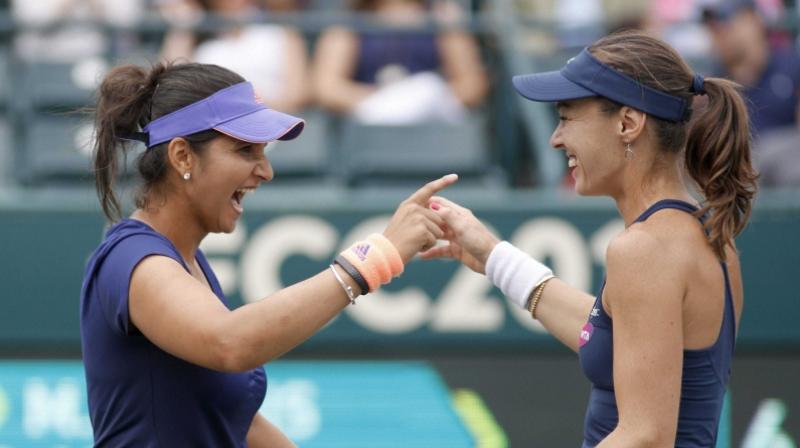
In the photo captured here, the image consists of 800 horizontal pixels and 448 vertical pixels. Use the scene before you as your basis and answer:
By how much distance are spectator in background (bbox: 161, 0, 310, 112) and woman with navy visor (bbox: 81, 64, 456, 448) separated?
331 centimetres

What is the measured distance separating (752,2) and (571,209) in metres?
1.66

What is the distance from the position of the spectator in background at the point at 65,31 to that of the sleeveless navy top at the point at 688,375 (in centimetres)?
417

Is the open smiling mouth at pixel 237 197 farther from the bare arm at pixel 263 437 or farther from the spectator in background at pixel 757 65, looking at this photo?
the spectator in background at pixel 757 65

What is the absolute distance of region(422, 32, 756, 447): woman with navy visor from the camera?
104 inches

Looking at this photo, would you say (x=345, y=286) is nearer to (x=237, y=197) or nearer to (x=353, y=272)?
(x=353, y=272)

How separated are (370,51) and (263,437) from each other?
356cm

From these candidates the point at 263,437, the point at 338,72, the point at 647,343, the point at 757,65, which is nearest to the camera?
the point at 647,343

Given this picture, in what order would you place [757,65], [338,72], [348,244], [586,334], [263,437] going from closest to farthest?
[586,334] → [263,437] → [348,244] → [338,72] → [757,65]

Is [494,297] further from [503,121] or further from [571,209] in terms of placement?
[503,121]

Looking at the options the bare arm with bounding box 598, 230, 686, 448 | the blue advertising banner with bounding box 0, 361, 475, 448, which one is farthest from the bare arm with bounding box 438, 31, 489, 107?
the bare arm with bounding box 598, 230, 686, 448

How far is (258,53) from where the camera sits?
645cm

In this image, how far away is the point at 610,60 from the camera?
2822mm

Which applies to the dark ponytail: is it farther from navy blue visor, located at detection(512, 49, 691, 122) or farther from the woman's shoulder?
the woman's shoulder

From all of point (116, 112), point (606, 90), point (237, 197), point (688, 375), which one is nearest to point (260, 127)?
point (237, 197)
